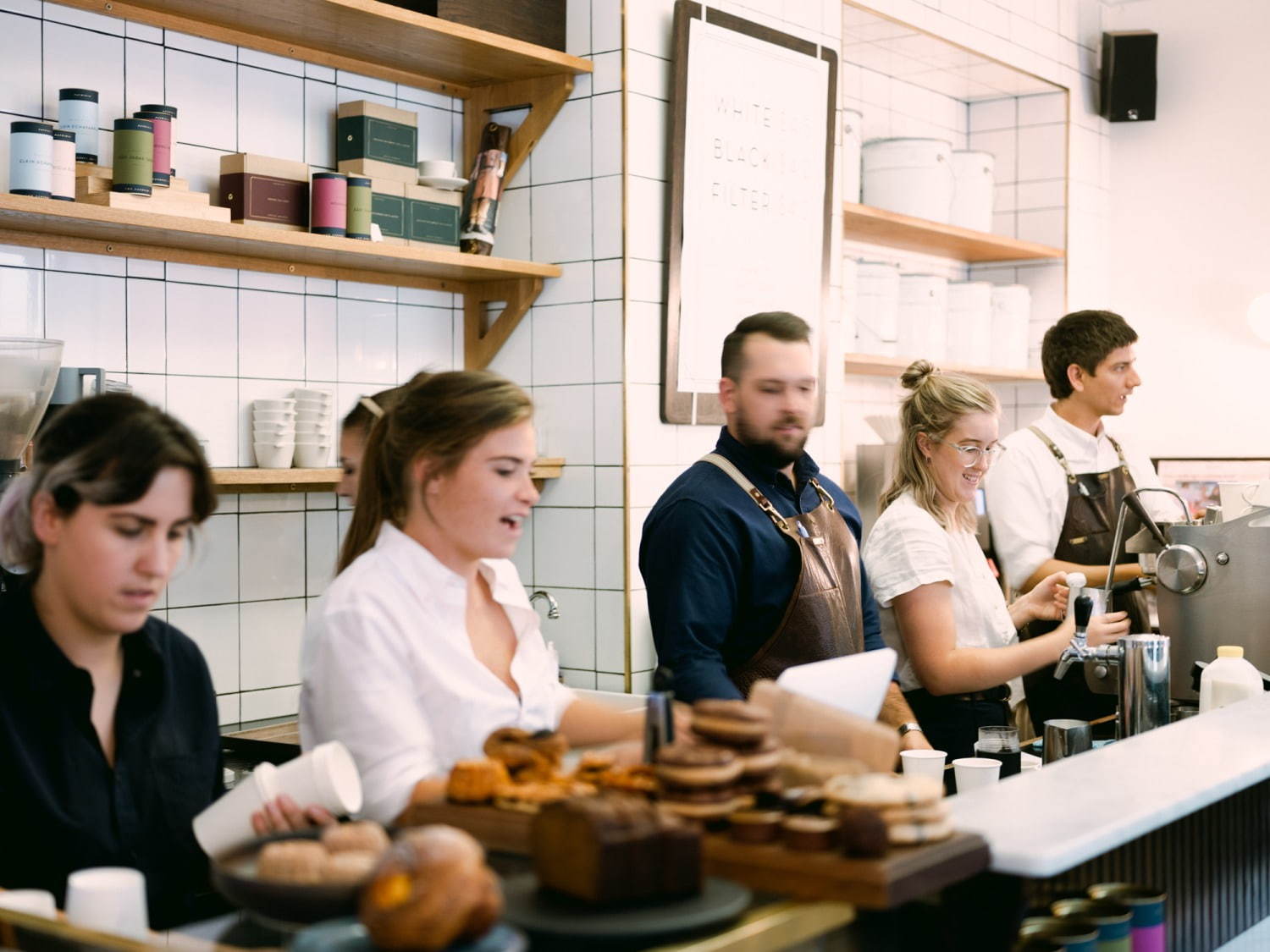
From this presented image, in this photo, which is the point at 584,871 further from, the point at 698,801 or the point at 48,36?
the point at 48,36

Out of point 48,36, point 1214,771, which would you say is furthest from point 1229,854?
point 48,36

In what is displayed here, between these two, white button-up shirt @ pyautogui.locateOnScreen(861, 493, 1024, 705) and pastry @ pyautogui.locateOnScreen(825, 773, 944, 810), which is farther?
white button-up shirt @ pyautogui.locateOnScreen(861, 493, 1024, 705)

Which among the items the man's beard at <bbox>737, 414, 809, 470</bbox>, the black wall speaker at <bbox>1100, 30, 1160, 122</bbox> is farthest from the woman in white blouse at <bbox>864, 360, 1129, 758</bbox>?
the black wall speaker at <bbox>1100, 30, 1160, 122</bbox>

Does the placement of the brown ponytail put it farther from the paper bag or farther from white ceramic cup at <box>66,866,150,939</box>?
white ceramic cup at <box>66,866,150,939</box>

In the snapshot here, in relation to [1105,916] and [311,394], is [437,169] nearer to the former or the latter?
[311,394]

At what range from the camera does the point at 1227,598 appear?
10.5 feet

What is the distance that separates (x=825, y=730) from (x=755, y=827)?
18cm

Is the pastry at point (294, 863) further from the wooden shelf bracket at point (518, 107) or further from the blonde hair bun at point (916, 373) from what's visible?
the wooden shelf bracket at point (518, 107)

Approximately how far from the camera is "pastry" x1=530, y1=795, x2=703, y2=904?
1319 millimetres

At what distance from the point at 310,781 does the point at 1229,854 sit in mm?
1526

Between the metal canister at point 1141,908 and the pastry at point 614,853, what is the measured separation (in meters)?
0.84

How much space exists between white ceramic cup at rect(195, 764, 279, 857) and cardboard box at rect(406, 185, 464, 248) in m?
2.13

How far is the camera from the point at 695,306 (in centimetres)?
398

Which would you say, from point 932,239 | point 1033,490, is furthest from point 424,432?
point 932,239
